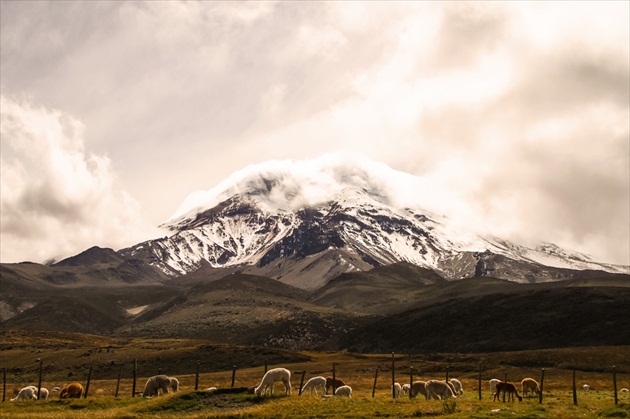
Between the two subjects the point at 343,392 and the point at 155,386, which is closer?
the point at 155,386

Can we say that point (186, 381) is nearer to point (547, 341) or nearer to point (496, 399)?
point (496, 399)

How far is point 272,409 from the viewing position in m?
37.7

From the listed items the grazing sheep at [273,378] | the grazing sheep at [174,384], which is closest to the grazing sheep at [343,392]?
the grazing sheep at [273,378]

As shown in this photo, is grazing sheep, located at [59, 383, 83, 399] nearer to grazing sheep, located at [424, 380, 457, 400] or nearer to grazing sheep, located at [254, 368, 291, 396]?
grazing sheep, located at [254, 368, 291, 396]

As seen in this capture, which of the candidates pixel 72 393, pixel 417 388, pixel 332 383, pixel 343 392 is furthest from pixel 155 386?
pixel 417 388

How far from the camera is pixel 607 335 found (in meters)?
181

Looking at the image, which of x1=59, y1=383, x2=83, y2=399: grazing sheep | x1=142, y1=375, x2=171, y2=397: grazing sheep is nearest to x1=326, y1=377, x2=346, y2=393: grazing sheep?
x1=142, y1=375, x2=171, y2=397: grazing sheep

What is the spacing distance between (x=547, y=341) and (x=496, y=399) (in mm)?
149937

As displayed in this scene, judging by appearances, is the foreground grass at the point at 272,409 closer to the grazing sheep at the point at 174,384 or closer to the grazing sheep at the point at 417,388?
the grazing sheep at the point at 174,384

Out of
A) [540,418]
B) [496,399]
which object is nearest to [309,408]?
[540,418]

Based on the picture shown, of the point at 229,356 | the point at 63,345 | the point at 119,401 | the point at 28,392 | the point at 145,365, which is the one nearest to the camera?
the point at 119,401

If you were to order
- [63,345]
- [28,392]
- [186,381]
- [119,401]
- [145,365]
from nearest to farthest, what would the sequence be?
[119,401]
[28,392]
[186,381]
[145,365]
[63,345]

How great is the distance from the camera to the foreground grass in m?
36.3

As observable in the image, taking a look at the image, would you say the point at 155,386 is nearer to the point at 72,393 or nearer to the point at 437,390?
the point at 72,393
